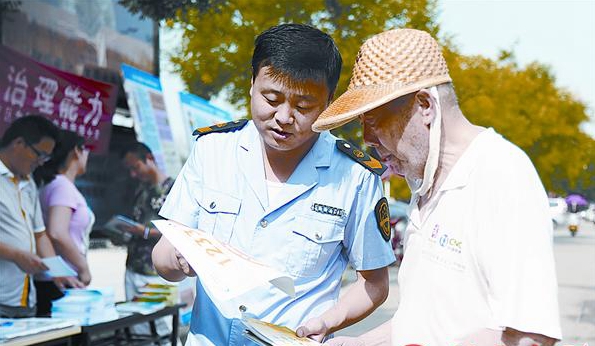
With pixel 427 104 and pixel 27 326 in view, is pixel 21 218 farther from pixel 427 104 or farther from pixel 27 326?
pixel 427 104

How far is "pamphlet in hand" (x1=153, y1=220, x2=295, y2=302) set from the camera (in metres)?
1.85

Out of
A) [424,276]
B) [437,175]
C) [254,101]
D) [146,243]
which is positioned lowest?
[146,243]

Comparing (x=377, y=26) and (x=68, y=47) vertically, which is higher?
(x=377, y=26)

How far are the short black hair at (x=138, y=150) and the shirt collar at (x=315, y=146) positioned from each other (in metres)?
4.71

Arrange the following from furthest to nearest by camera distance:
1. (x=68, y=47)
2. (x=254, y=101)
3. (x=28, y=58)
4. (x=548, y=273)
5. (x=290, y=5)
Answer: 1. (x=290, y=5)
2. (x=68, y=47)
3. (x=28, y=58)
4. (x=254, y=101)
5. (x=548, y=273)

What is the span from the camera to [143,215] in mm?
7211

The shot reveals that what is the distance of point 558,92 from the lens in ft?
124

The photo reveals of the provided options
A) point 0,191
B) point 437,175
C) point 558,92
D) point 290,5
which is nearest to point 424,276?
point 437,175

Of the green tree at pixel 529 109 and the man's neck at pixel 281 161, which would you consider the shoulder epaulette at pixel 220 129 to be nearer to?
the man's neck at pixel 281 161

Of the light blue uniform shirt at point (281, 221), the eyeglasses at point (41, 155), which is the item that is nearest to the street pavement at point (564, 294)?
the eyeglasses at point (41, 155)

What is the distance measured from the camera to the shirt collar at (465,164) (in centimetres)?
153

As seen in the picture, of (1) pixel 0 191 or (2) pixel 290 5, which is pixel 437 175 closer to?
(1) pixel 0 191

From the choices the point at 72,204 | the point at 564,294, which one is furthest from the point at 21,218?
the point at 564,294

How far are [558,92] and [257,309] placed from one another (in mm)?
37574
